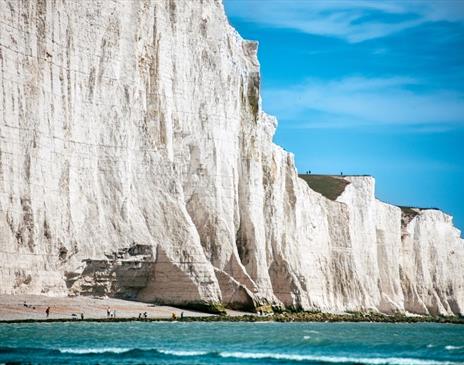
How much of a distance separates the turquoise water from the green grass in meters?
37.6

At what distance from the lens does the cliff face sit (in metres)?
46.8

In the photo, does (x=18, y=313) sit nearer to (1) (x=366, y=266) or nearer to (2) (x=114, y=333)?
(2) (x=114, y=333)

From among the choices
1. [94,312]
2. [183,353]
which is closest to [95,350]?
[183,353]

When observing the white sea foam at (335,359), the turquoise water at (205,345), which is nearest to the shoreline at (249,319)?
the turquoise water at (205,345)

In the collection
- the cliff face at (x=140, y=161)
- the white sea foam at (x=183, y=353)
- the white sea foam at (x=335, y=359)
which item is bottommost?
the white sea foam at (x=335, y=359)

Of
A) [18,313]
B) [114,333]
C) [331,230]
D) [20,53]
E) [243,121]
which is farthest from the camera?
[331,230]

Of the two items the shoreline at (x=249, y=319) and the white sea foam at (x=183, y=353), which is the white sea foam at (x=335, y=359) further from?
the shoreline at (x=249, y=319)

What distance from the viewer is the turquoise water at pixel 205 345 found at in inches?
1300

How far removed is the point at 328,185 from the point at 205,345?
5189 cm

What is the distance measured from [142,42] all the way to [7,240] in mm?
14127

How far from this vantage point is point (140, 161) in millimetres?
54125

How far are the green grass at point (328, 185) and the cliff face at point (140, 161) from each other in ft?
42.5

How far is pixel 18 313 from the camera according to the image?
4306 cm

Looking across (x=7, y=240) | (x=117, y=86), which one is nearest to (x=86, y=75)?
(x=117, y=86)
